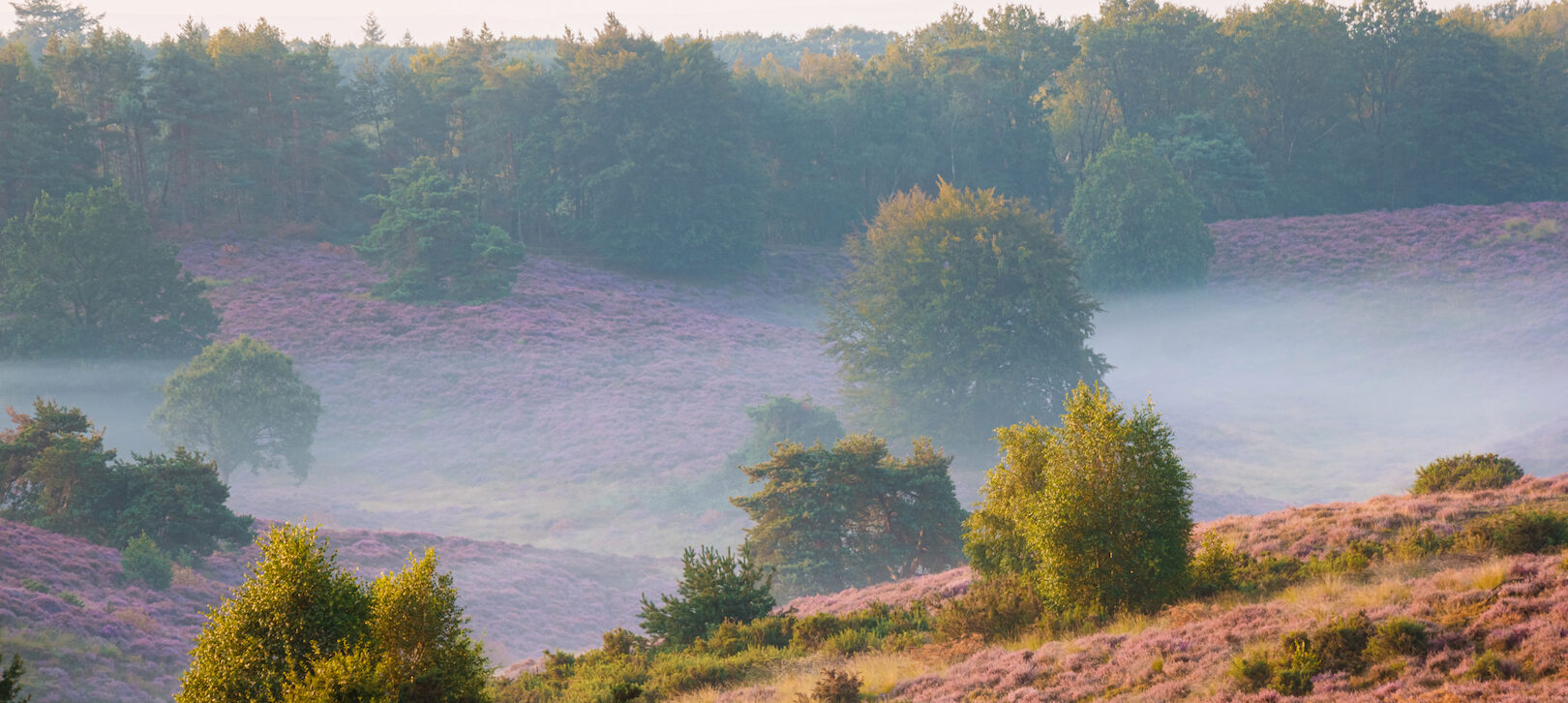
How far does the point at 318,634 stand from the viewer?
10648 mm

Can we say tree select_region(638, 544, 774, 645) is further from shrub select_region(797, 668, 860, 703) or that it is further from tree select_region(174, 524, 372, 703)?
tree select_region(174, 524, 372, 703)

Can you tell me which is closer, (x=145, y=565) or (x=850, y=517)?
(x=145, y=565)

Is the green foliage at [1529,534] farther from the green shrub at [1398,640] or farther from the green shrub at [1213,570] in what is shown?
the green shrub at [1398,640]

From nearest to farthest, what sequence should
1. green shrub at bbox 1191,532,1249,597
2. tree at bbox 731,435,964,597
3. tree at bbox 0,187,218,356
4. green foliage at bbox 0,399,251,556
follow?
green shrub at bbox 1191,532,1249,597
green foliage at bbox 0,399,251,556
tree at bbox 731,435,964,597
tree at bbox 0,187,218,356

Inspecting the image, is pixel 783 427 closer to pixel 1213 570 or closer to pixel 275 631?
pixel 1213 570

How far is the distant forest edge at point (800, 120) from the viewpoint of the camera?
64.9 metres

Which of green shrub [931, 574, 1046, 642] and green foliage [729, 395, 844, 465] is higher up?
green foliage [729, 395, 844, 465]

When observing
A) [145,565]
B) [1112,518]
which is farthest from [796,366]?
[1112,518]

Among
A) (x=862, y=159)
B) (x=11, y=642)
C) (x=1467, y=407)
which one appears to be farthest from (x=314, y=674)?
(x=862, y=159)

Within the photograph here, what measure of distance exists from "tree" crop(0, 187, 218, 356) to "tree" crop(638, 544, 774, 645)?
39305mm

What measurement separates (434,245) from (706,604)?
47.0m

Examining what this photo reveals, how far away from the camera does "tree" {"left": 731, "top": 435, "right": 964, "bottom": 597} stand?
27969 mm

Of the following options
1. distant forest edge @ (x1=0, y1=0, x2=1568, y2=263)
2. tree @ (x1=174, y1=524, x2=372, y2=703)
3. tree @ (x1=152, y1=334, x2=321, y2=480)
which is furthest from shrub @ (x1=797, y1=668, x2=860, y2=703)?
distant forest edge @ (x1=0, y1=0, x2=1568, y2=263)

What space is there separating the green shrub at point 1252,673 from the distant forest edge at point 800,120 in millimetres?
58569
